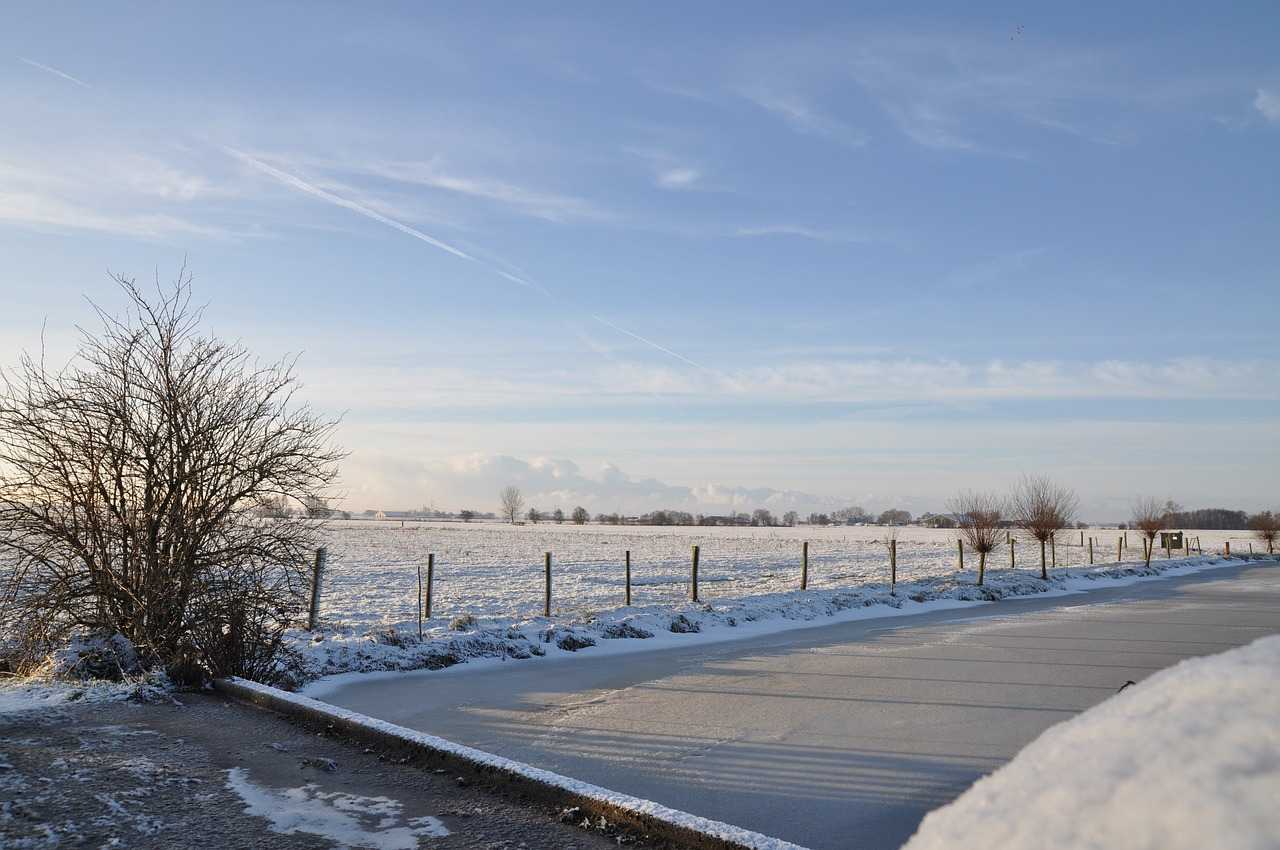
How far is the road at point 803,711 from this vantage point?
581 cm

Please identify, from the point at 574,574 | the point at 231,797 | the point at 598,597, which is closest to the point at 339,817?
the point at 231,797

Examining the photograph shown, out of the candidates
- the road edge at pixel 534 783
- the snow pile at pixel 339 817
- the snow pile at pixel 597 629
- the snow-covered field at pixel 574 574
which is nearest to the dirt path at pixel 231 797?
the snow pile at pixel 339 817

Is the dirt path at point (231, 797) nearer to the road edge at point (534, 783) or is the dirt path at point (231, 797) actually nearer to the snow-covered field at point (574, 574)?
the road edge at point (534, 783)

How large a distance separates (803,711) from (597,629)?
21.1 feet

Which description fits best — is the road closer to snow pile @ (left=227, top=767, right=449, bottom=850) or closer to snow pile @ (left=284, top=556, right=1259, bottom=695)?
snow pile @ (left=284, top=556, right=1259, bottom=695)

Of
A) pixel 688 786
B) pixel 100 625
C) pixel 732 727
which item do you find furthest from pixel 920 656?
pixel 100 625

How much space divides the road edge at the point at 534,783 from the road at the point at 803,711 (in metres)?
0.84

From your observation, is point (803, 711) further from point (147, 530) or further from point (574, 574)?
point (574, 574)

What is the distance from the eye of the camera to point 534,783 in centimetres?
518

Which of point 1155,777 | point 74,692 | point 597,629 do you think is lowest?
point 597,629

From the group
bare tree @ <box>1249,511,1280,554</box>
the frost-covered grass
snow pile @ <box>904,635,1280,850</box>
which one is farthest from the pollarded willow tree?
bare tree @ <box>1249,511,1280,554</box>

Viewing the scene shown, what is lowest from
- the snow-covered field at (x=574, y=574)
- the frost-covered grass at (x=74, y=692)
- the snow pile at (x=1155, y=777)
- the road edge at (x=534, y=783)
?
the snow-covered field at (x=574, y=574)

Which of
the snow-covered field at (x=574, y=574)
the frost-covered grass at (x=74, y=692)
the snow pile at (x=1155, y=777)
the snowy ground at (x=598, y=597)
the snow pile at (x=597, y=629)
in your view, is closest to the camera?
the snow pile at (x=1155, y=777)

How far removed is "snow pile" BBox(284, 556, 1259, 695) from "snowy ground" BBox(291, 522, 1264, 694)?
1.0 inches
